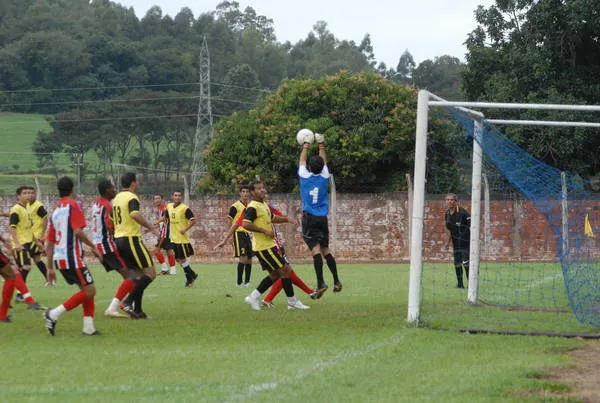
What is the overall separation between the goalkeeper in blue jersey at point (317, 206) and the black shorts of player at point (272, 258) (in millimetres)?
465

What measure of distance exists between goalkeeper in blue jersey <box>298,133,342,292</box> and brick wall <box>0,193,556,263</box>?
15.8 meters

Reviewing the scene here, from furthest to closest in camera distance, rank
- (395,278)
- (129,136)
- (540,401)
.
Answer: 1. (129,136)
2. (395,278)
3. (540,401)

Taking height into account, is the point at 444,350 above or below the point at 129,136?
below

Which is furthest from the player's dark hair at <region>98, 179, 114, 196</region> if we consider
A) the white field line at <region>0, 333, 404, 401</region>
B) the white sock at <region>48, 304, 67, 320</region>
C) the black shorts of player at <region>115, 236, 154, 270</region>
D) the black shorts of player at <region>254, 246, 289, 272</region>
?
the white field line at <region>0, 333, 404, 401</region>

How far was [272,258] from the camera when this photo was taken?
45.2ft

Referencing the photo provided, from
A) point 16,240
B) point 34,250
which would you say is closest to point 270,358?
point 16,240

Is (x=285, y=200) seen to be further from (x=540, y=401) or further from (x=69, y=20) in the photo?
(x=69, y=20)

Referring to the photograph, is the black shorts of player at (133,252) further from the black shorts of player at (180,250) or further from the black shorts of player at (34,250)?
the black shorts of player at (180,250)

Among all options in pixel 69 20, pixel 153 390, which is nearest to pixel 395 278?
pixel 153 390

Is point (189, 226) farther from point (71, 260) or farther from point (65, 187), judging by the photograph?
point (71, 260)

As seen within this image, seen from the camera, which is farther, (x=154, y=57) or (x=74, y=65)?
(x=154, y=57)

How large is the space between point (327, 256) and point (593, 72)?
22167 millimetres

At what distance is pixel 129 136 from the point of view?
63.4 meters

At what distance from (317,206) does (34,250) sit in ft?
20.9
